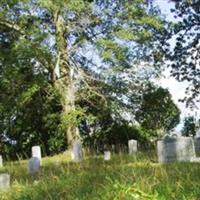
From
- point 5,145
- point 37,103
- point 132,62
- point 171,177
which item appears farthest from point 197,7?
point 171,177

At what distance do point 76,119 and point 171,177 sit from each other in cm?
1992

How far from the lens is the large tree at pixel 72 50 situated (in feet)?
84.2

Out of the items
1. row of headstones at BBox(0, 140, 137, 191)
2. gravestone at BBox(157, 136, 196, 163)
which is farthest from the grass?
gravestone at BBox(157, 136, 196, 163)

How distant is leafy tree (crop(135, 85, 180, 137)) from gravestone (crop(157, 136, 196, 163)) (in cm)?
1567

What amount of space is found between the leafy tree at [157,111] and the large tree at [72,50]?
1938 mm

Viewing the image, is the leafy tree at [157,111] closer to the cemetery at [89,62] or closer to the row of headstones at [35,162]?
the cemetery at [89,62]

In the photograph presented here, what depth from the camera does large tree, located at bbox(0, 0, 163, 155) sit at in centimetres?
2566

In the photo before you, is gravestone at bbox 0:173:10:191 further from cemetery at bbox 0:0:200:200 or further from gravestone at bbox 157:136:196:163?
cemetery at bbox 0:0:200:200

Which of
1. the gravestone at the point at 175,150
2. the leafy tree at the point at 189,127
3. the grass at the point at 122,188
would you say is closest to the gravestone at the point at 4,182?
the grass at the point at 122,188

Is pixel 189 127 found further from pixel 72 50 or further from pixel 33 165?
pixel 33 165

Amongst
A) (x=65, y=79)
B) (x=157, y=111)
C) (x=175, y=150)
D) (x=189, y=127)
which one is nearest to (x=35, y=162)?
(x=175, y=150)

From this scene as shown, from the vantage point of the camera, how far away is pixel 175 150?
509 inches

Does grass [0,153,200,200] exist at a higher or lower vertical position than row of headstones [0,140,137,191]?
lower

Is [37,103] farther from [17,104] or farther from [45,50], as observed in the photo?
[45,50]
